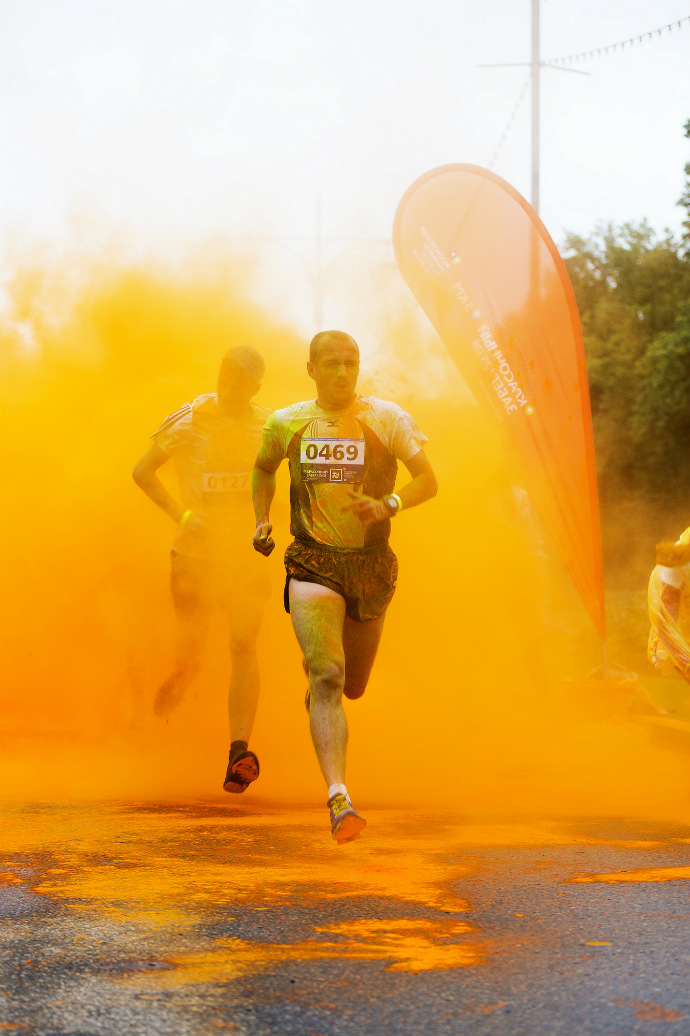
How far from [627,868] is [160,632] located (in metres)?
4.07

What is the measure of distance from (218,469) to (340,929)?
305 centimetres

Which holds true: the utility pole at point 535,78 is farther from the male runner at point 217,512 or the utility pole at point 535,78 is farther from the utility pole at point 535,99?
the male runner at point 217,512

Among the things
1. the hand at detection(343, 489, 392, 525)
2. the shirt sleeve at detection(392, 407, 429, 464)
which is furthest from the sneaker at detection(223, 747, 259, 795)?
the shirt sleeve at detection(392, 407, 429, 464)

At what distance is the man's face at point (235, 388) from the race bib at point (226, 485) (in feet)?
1.01

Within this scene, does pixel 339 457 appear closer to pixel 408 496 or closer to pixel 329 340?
pixel 408 496

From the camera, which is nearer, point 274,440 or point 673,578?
point 274,440

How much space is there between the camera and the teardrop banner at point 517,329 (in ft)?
27.1

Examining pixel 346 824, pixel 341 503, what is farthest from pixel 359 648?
pixel 346 824

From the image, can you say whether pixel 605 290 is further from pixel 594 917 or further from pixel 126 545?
pixel 594 917

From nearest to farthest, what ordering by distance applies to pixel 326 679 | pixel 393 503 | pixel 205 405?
pixel 326 679 → pixel 393 503 → pixel 205 405

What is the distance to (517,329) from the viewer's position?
8.33 m

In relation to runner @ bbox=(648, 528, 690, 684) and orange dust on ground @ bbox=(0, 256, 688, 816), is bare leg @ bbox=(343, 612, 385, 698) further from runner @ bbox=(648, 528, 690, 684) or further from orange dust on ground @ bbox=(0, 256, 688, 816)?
runner @ bbox=(648, 528, 690, 684)

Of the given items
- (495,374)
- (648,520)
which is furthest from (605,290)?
(495,374)

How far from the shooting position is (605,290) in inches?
1535
